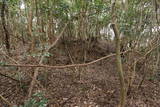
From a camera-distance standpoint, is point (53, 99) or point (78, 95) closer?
point (53, 99)

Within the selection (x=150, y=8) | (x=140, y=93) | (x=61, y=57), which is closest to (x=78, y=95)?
(x=140, y=93)

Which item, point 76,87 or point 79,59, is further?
point 79,59

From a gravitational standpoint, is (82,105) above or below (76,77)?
below

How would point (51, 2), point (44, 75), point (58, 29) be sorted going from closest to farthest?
point (44, 75) < point (51, 2) < point (58, 29)

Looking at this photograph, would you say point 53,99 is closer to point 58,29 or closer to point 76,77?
point 76,77

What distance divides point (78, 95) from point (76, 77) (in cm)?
66

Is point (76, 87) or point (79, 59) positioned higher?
point (79, 59)

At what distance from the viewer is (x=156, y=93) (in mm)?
3404

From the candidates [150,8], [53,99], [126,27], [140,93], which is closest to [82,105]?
[53,99]

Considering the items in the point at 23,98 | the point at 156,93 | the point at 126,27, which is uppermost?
the point at 126,27

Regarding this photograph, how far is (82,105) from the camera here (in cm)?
274

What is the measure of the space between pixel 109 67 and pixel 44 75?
219 centimetres

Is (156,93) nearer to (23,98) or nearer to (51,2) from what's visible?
(23,98)

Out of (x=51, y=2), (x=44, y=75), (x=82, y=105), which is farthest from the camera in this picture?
(x=51, y=2)
